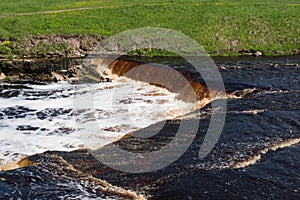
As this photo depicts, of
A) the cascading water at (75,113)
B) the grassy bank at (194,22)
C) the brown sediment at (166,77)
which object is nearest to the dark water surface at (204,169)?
the cascading water at (75,113)

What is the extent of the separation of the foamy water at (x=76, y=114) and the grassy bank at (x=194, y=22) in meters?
10.6

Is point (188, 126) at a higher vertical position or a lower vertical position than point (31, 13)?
lower

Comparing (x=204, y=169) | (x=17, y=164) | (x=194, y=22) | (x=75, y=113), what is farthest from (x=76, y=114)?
(x=194, y=22)

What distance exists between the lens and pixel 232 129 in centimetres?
1614

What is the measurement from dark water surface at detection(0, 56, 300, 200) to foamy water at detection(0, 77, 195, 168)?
1591mm

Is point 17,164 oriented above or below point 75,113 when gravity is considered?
below

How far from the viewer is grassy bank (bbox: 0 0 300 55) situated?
35031 millimetres

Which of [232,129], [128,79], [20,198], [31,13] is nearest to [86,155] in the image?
[20,198]

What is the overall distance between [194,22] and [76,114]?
2196 centimetres

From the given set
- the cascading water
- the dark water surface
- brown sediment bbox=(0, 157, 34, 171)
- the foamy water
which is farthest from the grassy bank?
brown sediment bbox=(0, 157, 34, 171)

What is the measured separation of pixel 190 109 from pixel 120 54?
1414 centimetres

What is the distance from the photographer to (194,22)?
39344 millimetres

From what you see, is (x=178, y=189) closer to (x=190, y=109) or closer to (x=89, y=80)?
(x=190, y=109)

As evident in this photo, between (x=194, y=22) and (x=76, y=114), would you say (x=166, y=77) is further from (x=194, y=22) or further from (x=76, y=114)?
(x=194, y=22)
